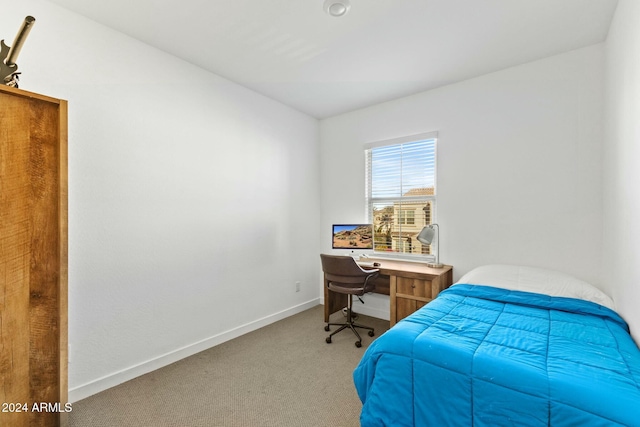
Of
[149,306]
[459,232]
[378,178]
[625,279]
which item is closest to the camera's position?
[625,279]

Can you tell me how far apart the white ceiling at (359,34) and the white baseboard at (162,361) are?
103 inches

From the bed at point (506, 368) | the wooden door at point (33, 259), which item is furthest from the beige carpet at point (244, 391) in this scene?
the bed at point (506, 368)

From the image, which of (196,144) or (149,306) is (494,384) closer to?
(149,306)

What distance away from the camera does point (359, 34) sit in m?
2.31

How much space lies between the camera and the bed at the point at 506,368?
113 centimetres

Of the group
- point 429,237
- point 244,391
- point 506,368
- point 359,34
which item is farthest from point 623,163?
point 244,391

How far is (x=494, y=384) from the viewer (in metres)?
1.26

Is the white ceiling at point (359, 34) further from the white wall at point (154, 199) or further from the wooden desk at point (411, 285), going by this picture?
the wooden desk at point (411, 285)

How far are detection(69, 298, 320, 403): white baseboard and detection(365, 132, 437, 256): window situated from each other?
63.8 inches

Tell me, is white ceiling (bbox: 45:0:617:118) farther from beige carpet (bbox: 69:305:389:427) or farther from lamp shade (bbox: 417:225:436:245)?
beige carpet (bbox: 69:305:389:427)

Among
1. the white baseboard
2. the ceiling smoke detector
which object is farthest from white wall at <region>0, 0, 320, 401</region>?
the ceiling smoke detector

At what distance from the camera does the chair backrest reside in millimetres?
2959

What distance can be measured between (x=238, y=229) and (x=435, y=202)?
86.0 inches

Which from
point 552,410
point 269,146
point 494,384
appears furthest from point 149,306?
point 552,410
